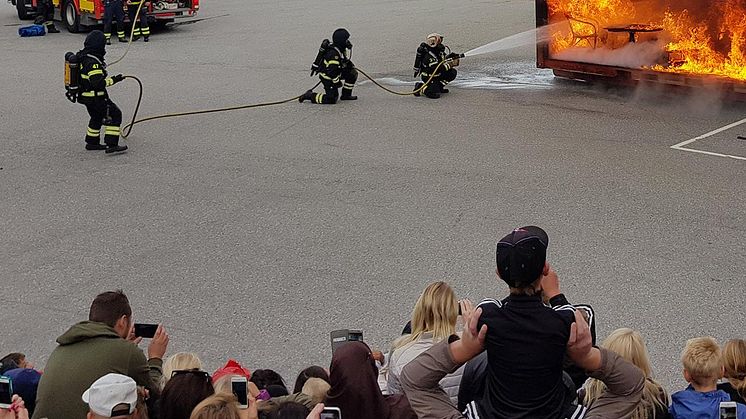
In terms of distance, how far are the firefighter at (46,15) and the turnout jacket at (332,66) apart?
38.8ft

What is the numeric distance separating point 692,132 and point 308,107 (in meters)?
5.21

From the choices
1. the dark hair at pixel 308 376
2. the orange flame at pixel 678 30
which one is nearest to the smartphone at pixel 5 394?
the dark hair at pixel 308 376

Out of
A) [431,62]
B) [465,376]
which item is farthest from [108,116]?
[465,376]

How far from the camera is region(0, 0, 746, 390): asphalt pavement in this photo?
6293mm

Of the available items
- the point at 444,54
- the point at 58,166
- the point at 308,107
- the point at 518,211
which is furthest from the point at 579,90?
the point at 58,166

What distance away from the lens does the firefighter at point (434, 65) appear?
1356 centimetres

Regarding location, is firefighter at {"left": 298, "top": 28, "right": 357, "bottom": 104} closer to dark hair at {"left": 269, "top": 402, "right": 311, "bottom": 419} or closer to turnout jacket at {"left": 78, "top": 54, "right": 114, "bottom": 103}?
turnout jacket at {"left": 78, "top": 54, "right": 114, "bottom": 103}

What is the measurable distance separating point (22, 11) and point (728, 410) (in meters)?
24.4

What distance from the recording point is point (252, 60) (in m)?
17.7

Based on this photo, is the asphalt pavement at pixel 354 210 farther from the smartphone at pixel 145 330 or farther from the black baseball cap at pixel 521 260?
the black baseball cap at pixel 521 260

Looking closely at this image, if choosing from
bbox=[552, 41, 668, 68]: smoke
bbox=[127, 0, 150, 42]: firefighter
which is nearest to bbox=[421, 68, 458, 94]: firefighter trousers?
bbox=[552, 41, 668, 68]: smoke

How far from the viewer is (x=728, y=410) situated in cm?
316

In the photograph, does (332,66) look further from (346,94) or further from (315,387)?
(315,387)

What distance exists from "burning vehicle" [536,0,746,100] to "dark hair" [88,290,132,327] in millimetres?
9620
